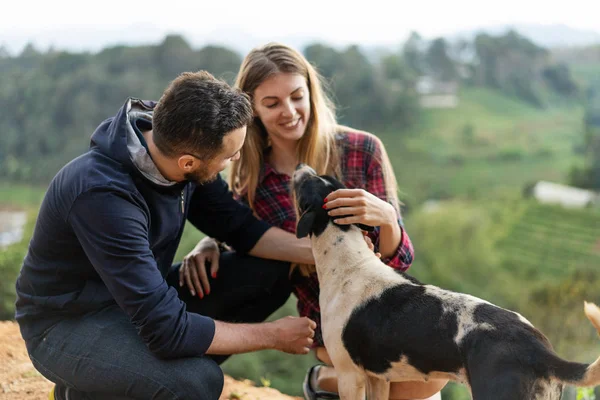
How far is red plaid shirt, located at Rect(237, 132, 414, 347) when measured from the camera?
4.05m

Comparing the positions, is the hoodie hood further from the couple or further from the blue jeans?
the blue jeans

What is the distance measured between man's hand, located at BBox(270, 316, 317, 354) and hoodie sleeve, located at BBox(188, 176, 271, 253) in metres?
0.71

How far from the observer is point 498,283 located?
109 ft

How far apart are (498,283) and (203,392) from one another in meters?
32.2

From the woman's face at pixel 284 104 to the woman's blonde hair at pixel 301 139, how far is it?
6cm

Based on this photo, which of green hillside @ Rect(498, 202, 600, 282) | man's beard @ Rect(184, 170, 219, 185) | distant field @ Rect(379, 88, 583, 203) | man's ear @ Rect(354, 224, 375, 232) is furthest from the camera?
distant field @ Rect(379, 88, 583, 203)

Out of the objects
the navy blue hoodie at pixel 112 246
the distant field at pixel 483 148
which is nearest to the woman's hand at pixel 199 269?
the navy blue hoodie at pixel 112 246

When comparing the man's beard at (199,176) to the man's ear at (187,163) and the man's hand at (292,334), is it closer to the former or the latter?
the man's ear at (187,163)

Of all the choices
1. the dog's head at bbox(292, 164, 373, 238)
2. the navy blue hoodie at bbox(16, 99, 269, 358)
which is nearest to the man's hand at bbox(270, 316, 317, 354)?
the navy blue hoodie at bbox(16, 99, 269, 358)

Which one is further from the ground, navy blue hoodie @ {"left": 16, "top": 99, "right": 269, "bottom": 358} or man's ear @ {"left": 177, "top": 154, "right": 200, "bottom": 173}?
man's ear @ {"left": 177, "top": 154, "right": 200, "bottom": 173}

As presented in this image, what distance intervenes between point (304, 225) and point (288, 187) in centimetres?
74

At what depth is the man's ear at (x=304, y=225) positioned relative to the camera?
11.3 feet

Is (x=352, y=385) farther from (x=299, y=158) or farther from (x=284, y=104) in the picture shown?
(x=284, y=104)

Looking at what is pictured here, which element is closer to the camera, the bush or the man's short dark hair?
the man's short dark hair
